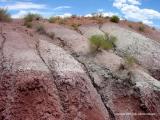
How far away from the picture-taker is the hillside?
21203 millimetres

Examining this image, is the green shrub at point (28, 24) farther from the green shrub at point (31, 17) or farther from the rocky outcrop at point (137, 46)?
the rocky outcrop at point (137, 46)

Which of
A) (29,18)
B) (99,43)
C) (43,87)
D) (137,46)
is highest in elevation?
(29,18)

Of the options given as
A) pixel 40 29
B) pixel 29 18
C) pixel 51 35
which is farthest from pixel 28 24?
pixel 51 35

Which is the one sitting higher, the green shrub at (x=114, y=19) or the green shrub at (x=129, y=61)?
the green shrub at (x=114, y=19)

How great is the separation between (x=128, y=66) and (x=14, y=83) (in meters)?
7.74

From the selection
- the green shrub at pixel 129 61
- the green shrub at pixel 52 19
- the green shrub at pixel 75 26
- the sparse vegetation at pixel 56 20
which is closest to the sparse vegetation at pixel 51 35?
the green shrub at pixel 75 26

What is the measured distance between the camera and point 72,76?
75.8 ft

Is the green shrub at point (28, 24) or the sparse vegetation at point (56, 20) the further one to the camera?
the sparse vegetation at point (56, 20)

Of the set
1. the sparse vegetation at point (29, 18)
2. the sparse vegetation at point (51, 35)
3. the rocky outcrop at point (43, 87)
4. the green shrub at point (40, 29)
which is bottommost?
the rocky outcrop at point (43, 87)

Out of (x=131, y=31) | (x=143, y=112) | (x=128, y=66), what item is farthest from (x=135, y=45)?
(x=143, y=112)

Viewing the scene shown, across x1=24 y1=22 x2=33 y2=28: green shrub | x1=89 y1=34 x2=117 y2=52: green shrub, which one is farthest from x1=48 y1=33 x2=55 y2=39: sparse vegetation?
x1=89 y1=34 x2=117 y2=52: green shrub

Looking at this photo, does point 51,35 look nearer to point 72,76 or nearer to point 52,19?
point 52,19

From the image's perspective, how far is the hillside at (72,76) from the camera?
21203 millimetres

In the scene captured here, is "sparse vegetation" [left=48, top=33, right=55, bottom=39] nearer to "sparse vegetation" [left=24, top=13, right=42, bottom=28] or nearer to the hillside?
the hillside
